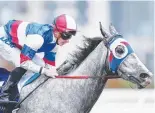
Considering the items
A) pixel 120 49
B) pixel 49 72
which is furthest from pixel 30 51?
pixel 120 49

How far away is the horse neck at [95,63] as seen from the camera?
471 cm

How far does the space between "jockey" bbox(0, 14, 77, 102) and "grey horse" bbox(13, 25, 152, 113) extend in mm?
111

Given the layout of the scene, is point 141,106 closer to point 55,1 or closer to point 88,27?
point 88,27

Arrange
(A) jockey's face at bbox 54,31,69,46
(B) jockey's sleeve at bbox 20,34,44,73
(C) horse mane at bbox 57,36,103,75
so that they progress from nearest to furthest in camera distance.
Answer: (B) jockey's sleeve at bbox 20,34,44,73
(A) jockey's face at bbox 54,31,69,46
(C) horse mane at bbox 57,36,103,75

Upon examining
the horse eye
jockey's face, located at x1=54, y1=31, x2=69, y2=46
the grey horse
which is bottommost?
the grey horse

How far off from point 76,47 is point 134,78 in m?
0.49

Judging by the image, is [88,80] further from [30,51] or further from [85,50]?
[30,51]

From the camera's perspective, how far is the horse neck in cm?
471

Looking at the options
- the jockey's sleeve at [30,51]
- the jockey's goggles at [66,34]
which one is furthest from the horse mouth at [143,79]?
the jockey's sleeve at [30,51]

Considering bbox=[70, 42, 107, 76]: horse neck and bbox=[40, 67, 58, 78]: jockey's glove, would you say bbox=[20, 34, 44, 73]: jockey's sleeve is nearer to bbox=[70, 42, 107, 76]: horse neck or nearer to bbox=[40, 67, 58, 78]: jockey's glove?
bbox=[40, 67, 58, 78]: jockey's glove

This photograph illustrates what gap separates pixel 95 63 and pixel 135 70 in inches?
11.2

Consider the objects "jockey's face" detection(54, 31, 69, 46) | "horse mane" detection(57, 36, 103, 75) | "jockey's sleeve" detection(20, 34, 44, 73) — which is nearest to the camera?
"jockey's sleeve" detection(20, 34, 44, 73)

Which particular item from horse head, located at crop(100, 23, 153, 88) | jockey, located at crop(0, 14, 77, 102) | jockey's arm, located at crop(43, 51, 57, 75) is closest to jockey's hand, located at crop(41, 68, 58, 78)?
jockey, located at crop(0, 14, 77, 102)

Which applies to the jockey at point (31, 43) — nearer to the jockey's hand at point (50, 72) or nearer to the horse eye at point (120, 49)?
the jockey's hand at point (50, 72)
